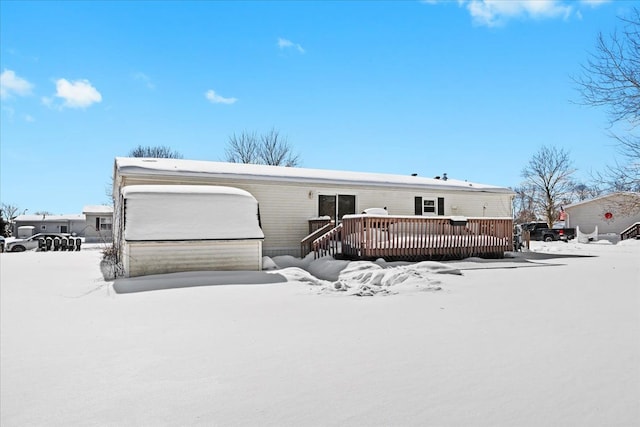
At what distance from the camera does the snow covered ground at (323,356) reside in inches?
98.1

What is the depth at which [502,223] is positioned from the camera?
12211 millimetres

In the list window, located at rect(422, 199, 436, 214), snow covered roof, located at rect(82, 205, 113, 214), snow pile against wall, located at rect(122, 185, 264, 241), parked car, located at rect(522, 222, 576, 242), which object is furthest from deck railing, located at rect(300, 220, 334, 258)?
snow covered roof, located at rect(82, 205, 113, 214)

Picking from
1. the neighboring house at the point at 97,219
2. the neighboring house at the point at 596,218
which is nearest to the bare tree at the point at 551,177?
the neighboring house at the point at 596,218

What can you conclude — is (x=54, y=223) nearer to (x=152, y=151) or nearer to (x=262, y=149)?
(x=152, y=151)

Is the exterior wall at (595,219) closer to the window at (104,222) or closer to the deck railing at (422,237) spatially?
the deck railing at (422,237)

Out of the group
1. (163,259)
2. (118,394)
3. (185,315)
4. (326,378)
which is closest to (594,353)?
(326,378)

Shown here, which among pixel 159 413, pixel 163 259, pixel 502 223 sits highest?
pixel 502 223

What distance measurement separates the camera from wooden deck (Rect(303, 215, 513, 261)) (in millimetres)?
10391

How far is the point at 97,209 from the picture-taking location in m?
35.8

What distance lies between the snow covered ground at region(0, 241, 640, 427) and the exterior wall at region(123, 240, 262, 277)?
1810 millimetres

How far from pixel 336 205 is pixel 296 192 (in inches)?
65.2

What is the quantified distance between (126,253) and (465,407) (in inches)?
309

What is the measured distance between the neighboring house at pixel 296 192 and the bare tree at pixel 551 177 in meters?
25.1

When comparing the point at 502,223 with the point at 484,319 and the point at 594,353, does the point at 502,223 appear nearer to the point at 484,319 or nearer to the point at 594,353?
the point at 484,319
